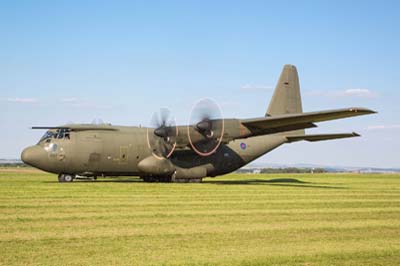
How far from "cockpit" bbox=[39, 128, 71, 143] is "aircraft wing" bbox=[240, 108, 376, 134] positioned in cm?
1068

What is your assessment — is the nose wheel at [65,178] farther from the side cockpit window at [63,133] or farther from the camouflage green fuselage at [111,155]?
the side cockpit window at [63,133]

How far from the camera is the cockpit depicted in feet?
112

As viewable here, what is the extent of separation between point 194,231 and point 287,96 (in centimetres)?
3040

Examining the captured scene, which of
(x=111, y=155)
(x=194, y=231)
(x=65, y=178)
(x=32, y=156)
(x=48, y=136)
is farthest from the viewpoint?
(x=111, y=155)

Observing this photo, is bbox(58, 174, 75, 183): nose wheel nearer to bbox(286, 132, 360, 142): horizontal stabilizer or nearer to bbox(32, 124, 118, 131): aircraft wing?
bbox(32, 124, 118, 131): aircraft wing

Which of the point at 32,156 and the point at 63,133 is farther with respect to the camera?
the point at 63,133

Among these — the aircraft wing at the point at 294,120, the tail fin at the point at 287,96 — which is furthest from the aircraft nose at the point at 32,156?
A: the tail fin at the point at 287,96

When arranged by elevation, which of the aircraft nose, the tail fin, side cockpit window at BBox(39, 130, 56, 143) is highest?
the tail fin

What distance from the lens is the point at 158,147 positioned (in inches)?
1447

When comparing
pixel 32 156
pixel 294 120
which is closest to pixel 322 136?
pixel 294 120

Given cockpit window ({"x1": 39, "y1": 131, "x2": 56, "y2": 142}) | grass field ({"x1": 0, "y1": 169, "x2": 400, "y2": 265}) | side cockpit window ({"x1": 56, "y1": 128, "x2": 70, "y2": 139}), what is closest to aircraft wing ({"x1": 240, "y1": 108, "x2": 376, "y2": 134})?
grass field ({"x1": 0, "y1": 169, "x2": 400, "y2": 265})

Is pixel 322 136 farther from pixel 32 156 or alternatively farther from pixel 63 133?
pixel 32 156

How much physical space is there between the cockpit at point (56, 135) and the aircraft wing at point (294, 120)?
10682 mm

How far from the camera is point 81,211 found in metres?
17.3
